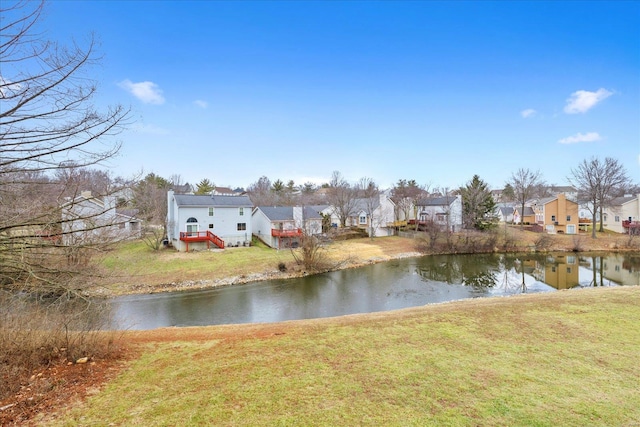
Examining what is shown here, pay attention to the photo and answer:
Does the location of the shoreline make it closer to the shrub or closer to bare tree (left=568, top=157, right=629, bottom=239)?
the shrub

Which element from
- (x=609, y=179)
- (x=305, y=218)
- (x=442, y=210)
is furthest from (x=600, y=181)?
(x=305, y=218)

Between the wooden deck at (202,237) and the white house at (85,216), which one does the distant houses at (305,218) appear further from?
the white house at (85,216)

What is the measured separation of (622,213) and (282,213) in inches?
1761

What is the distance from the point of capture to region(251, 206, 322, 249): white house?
31.5 m

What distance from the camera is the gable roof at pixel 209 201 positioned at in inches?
1158

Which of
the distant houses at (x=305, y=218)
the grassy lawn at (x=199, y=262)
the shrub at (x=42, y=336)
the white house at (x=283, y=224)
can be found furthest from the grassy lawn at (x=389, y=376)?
the white house at (x=283, y=224)

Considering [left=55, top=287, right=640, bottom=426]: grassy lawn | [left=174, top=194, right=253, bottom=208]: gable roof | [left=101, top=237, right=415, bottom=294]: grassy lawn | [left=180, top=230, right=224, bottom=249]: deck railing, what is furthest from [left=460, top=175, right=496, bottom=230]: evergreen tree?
[left=55, top=287, right=640, bottom=426]: grassy lawn

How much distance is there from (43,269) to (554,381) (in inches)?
359

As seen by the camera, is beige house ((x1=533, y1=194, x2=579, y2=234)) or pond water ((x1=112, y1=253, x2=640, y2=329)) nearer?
pond water ((x1=112, y1=253, x2=640, y2=329))

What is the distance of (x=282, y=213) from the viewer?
114 feet

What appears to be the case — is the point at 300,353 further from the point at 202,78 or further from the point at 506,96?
the point at 506,96

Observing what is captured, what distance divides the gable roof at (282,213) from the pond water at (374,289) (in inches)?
437

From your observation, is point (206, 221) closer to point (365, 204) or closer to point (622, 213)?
point (365, 204)

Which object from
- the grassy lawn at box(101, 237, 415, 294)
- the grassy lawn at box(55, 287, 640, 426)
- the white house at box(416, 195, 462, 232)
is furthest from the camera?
the white house at box(416, 195, 462, 232)
